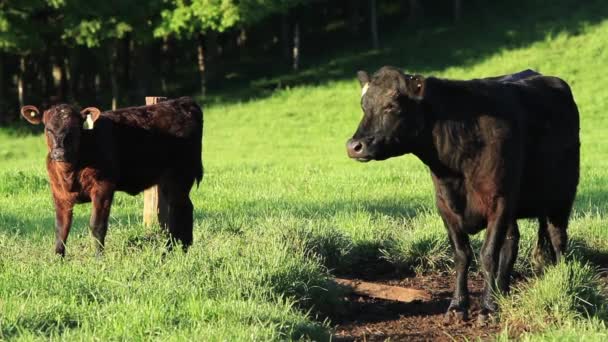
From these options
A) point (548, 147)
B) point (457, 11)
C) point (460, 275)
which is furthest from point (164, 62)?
point (460, 275)

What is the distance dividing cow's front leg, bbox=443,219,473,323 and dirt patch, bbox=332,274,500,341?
9 cm

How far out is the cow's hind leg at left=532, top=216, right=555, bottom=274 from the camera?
8906mm

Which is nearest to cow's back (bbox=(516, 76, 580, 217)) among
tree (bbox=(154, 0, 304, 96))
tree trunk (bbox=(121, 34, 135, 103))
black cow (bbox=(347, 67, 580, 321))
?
black cow (bbox=(347, 67, 580, 321))

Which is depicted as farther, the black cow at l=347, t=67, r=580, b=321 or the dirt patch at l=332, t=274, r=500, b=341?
the black cow at l=347, t=67, r=580, b=321

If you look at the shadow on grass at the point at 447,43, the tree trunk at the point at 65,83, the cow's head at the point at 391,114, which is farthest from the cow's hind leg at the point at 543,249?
the tree trunk at the point at 65,83

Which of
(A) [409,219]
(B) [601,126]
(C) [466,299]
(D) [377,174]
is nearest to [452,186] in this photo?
(C) [466,299]

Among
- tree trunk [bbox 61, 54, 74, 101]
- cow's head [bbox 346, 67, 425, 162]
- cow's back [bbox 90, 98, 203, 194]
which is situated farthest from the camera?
tree trunk [bbox 61, 54, 74, 101]

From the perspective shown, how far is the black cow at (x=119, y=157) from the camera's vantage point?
950cm

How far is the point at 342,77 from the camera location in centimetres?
3769

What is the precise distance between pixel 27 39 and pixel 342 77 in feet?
35.8

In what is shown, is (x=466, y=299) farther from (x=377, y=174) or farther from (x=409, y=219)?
(x=377, y=174)

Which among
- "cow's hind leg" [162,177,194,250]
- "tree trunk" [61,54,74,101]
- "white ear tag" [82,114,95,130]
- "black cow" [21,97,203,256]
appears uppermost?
"white ear tag" [82,114,95,130]

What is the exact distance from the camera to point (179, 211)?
9938 millimetres

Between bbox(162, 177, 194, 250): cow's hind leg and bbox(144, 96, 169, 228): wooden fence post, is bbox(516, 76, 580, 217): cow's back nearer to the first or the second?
bbox(162, 177, 194, 250): cow's hind leg
